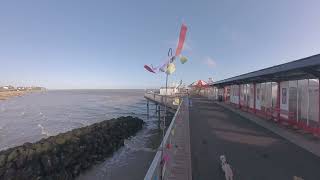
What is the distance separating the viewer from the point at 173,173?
612 cm

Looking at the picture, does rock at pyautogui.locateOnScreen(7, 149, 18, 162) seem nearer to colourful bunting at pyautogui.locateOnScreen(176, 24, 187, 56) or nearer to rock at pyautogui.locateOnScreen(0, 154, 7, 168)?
rock at pyautogui.locateOnScreen(0, 154, 7, 168)

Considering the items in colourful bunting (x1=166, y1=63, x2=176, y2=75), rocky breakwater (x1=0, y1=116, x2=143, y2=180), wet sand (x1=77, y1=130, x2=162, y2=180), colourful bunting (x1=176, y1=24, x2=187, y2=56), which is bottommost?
wet sand (x1=77, y1=130, x2=162, y2=180)

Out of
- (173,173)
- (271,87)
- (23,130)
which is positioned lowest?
(23,130)

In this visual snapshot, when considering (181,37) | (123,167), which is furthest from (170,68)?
(123,167)

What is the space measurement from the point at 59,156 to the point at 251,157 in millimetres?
10160

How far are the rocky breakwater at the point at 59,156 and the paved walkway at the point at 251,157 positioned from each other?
6.75 m

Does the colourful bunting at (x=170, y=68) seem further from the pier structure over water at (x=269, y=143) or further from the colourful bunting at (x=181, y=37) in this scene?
the pier structure over water at (x=269, y=143)

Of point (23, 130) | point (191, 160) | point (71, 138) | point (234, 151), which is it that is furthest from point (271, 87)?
point (23, 130)

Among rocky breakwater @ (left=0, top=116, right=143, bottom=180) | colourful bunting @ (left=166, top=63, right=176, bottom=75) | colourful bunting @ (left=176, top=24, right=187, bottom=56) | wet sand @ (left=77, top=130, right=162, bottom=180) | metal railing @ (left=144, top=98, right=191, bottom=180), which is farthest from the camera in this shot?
wet sand @ (left=77, top=130, right=162, bottom=180)

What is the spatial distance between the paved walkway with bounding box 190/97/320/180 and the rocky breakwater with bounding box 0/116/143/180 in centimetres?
675

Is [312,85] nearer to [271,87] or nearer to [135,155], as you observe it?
[271,87]

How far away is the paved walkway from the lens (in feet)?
19.3

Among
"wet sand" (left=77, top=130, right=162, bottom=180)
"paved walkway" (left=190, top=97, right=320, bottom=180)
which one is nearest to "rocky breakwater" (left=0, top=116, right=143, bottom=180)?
"wet sand" (left=77, top=130, right=162, bottom=180)

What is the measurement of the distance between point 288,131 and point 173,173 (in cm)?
782
